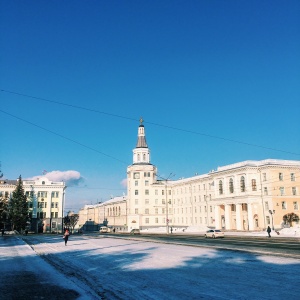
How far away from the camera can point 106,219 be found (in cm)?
13900

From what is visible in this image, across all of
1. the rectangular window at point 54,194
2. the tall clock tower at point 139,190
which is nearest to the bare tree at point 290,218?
the tall clock tower at point 139,190

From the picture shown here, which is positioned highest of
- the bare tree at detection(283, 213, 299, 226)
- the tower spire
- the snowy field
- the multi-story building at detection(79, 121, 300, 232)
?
the tower spire

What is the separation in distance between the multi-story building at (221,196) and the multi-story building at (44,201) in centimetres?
2168

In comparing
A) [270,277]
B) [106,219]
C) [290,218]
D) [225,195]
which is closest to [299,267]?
[270,277]

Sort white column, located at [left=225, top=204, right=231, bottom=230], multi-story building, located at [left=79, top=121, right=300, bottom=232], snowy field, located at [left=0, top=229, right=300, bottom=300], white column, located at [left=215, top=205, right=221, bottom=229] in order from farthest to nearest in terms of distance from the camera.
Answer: white column, located at [left=215, top=205, right=221, bottom=229]
white column, located at [left=225, top=204, right=231, bottom=230]
multi-story building, located at [left=79, top=121, right=300, bottom=232]
snowy field, located at [left=0, top=229, right=300, bottom=300]

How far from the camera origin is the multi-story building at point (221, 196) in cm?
6322

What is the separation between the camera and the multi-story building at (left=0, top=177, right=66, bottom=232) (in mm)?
90188

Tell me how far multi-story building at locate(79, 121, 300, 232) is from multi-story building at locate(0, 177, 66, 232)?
71.1ft

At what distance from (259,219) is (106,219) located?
8711cm

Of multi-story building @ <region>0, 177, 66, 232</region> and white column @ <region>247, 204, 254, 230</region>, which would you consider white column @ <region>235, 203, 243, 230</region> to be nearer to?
white column @ <region>247, 204, 254, 230</region>

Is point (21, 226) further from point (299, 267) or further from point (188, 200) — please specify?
point (299, 267)

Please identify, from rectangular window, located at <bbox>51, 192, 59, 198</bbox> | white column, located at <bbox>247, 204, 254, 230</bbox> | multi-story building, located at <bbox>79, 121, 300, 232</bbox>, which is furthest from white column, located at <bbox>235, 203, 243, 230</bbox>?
rectangular window, located at <bbox>51, 192, 59, 198</bbox>

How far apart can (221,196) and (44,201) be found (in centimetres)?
5013

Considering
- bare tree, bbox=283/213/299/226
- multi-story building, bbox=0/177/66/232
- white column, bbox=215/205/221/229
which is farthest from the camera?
multi-story building, bbox=0/177/66/232
